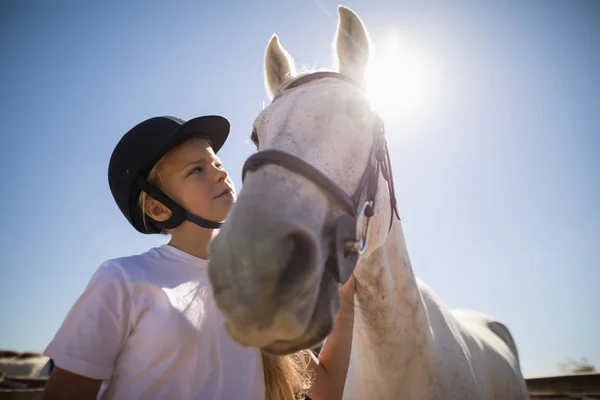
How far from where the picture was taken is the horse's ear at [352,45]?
86.7 inches

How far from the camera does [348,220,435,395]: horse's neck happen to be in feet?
6.32

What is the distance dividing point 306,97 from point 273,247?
880 mm

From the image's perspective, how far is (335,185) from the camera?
1363 mm

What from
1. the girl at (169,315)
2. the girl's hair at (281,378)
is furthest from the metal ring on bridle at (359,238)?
the girl's hair at (281,378)

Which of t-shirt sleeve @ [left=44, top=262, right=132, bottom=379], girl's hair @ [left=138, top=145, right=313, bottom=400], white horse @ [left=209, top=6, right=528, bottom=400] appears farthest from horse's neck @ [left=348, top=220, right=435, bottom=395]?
t-shirt sleeve @ [left=44, top=262, right=132, bottom=379]

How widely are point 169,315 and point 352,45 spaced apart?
1.88m

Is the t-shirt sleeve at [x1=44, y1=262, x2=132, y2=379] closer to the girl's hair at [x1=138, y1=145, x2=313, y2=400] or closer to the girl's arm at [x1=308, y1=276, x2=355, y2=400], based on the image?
the girl's hair at [x1=138, y1=145, x2=313, y2=400]

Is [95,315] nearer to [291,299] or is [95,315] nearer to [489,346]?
[291,299]

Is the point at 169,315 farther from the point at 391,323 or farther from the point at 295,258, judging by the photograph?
the point at 391,323

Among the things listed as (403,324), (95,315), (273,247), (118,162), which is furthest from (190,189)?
(403,324)

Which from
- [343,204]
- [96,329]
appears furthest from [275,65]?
[96,329]

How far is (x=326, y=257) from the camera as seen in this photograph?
123 cm

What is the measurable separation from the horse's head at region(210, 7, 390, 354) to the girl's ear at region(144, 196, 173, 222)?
79cm

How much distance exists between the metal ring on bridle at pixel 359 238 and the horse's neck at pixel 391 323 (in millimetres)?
439
